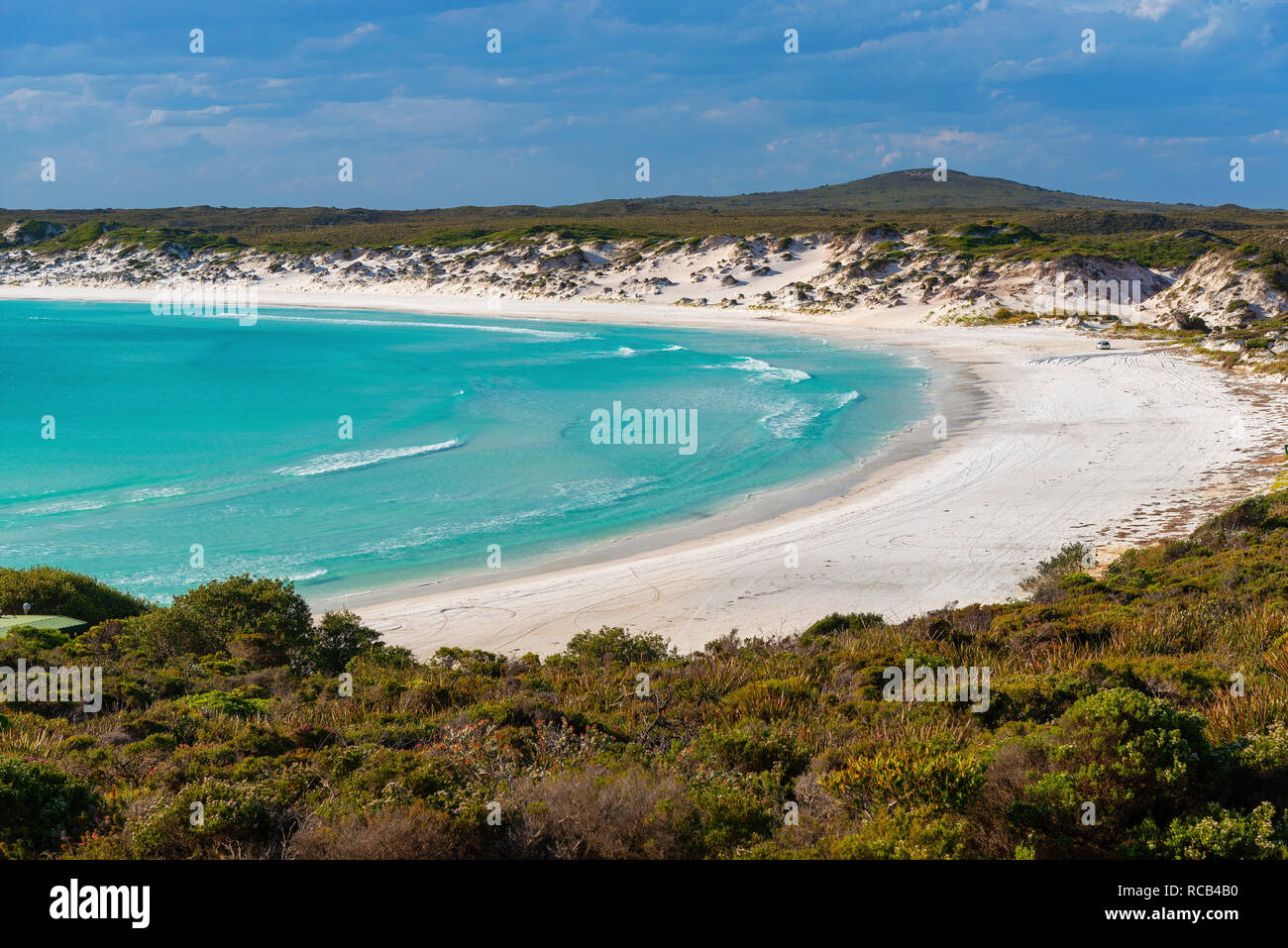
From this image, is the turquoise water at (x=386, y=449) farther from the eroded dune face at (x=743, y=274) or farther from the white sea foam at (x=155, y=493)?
the eroded dune face at (x=743, y=274)

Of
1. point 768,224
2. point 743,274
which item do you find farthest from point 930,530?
point 768,224

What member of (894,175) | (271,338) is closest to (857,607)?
(271,338)

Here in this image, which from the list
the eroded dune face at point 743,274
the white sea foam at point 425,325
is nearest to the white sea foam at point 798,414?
the white sea foam at point 425,325

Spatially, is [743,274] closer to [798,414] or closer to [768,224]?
[768,224]

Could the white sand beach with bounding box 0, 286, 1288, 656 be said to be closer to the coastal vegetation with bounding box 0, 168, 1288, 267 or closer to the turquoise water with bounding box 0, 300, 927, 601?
the turquoise water with bounding box 0, 300, 927, 601
